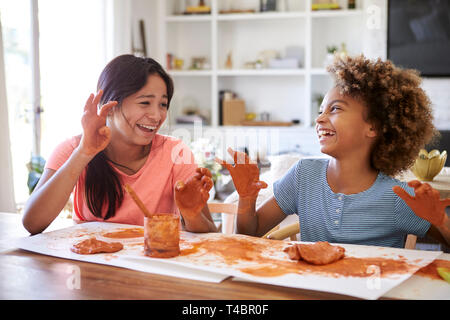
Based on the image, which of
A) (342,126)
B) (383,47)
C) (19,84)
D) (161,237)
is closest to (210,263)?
(161,237)

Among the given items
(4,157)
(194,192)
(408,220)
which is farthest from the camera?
(4,157)

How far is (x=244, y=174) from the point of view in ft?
4.17

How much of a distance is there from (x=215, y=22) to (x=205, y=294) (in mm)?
4577

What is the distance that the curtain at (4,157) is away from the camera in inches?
111

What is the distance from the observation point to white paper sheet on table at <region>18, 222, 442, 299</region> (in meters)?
0.89

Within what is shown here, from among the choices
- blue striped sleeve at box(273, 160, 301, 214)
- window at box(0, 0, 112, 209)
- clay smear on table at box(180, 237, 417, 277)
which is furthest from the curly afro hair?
window at box(0, 0, 112, 209)

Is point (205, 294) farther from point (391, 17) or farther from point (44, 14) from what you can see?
point (391, 17)

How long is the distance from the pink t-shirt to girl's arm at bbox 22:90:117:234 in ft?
0.38

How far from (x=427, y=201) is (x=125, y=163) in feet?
3.12

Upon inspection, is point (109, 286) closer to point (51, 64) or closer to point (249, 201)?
point (249, 201)

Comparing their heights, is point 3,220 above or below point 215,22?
below

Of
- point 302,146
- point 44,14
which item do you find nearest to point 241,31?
point 302,146

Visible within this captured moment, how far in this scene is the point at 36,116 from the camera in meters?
3.50

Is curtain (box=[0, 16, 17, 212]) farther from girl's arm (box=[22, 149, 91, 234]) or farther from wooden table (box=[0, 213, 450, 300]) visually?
wooden table (box=[0, 213, 450, 300])
